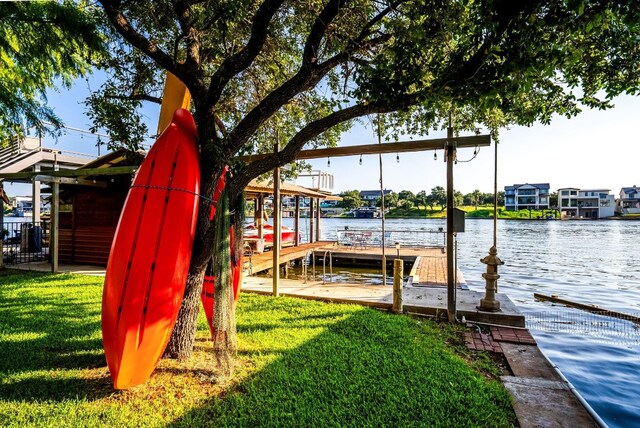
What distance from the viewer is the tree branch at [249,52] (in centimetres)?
368

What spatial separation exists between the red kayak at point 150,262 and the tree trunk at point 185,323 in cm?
50

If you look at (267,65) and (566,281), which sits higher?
(267,65)

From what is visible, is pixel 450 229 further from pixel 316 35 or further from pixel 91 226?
pixel 91 226

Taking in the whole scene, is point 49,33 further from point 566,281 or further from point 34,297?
point 566,281

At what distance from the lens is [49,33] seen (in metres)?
5.76

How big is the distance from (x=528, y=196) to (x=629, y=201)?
1971cm

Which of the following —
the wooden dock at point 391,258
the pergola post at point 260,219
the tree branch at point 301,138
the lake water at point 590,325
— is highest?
the tree branch at point 301,138

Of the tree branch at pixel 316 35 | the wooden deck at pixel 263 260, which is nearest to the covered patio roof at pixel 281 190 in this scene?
the wooden deck at pixel 263 260

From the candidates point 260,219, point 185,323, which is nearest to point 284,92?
point 185,323

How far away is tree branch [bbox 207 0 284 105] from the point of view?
145 inches

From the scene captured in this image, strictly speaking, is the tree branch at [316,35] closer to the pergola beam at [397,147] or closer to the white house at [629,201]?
the pergola beam at [397,147]

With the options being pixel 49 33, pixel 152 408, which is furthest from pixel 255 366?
pixel 49 33

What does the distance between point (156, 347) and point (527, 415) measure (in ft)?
11.9

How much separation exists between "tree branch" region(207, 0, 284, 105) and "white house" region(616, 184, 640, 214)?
98.9 metres
